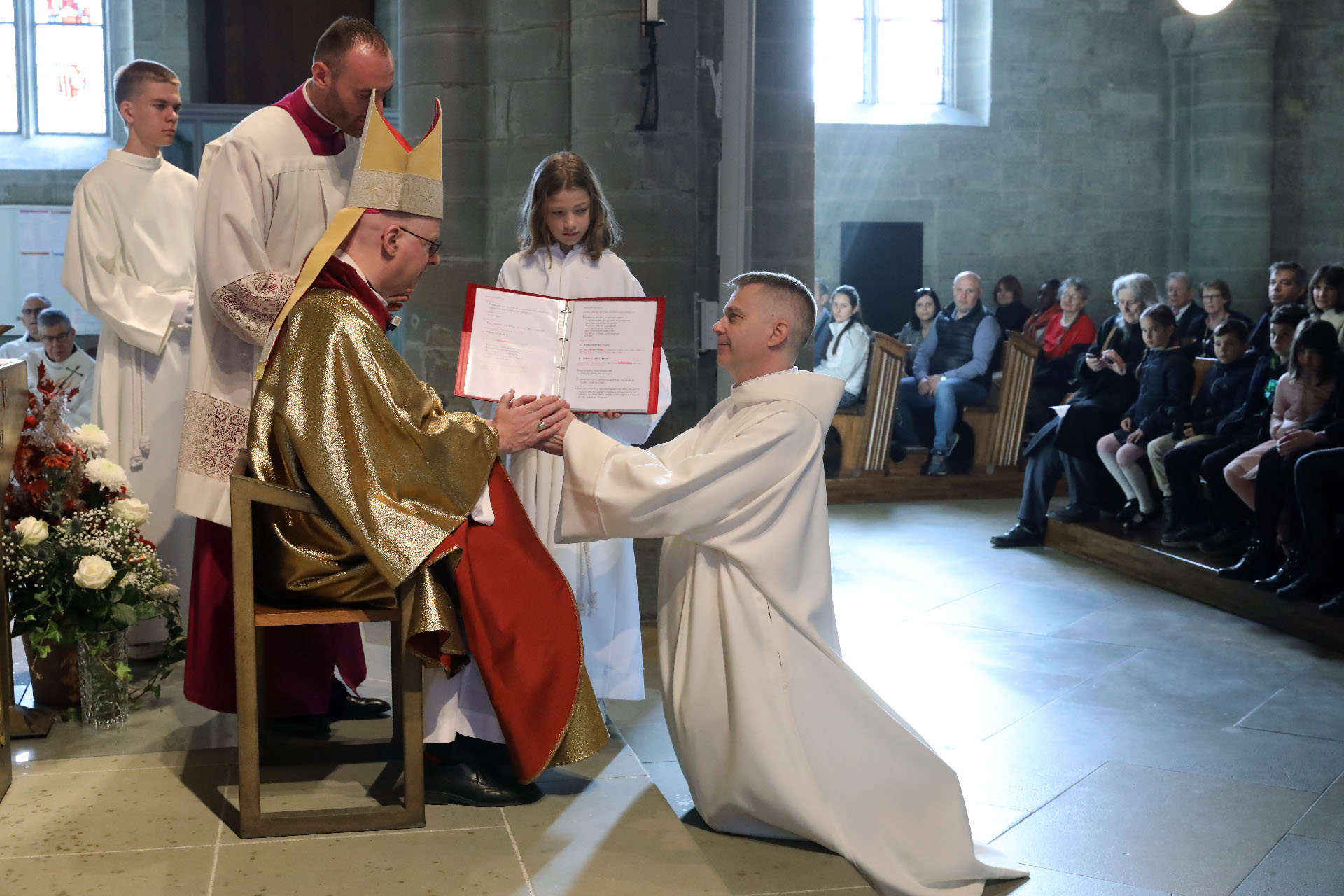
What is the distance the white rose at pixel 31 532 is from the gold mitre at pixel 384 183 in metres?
1.08

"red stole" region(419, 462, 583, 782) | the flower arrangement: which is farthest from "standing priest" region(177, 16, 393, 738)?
"red stole" region(419, 462, 583, 782)

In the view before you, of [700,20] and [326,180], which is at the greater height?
[700,20]

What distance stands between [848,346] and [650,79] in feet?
14.7

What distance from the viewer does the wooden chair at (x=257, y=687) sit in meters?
2.57

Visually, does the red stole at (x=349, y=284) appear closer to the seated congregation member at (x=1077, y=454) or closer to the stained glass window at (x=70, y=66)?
the seated congregation member at (x=1077, y=454)

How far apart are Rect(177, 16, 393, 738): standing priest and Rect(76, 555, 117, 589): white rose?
0.28 metres

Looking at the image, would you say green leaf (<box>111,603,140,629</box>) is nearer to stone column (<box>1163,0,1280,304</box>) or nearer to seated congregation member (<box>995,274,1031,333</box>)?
seated congregation member (<box>995,274,1031,333</box>)

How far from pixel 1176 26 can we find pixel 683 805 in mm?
11501

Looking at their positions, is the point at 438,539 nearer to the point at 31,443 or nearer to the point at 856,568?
Answer: the point at 31,443

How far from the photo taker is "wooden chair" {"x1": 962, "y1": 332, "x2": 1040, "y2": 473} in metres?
9.02

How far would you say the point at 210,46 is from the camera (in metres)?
10.1

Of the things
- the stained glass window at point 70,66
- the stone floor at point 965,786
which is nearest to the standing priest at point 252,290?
the stone floor at point 965,786

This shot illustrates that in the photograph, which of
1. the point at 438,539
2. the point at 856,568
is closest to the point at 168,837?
the point at 438,539

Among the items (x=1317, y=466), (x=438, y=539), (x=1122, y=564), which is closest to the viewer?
(x=438, y=539)
